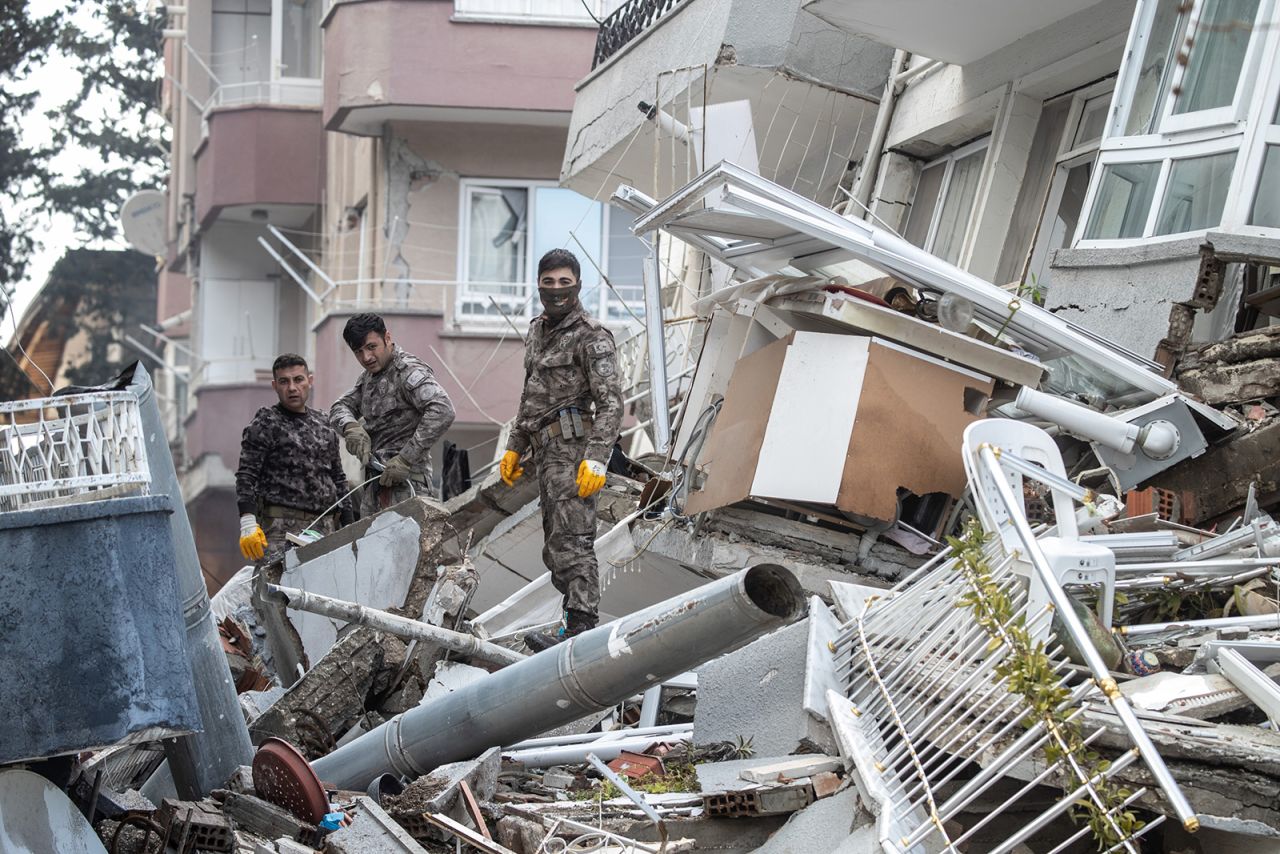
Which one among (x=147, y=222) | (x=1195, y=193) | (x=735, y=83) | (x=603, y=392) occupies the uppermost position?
(x=735, y=83)

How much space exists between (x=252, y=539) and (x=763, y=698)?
167 inches

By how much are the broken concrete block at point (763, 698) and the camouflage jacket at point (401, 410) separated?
10.5 feet

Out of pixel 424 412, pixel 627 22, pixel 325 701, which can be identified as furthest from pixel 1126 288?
pixel 627 22

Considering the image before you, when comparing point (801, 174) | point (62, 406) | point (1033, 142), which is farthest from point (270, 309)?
point (62, 406)

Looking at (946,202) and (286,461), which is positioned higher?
(946,202)

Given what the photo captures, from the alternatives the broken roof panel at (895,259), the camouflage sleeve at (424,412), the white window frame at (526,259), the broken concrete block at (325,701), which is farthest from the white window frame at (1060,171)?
the white window frame at (526,259)

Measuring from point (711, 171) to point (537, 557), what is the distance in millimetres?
4457

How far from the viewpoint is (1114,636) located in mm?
5816

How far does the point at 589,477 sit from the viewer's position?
8234 millimetres

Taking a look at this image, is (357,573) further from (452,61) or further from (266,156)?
(266,156)

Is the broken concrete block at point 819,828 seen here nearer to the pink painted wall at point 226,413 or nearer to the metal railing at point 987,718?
the metal railing at point 987,718

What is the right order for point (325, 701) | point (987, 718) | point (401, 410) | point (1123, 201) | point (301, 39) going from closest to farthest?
point (987, 718), point (325, 701), point (1123, 201), point (401, 410), point (301, 39)

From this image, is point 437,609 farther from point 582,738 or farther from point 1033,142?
point 1033,142

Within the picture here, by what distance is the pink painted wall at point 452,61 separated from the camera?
19250 millimetres
